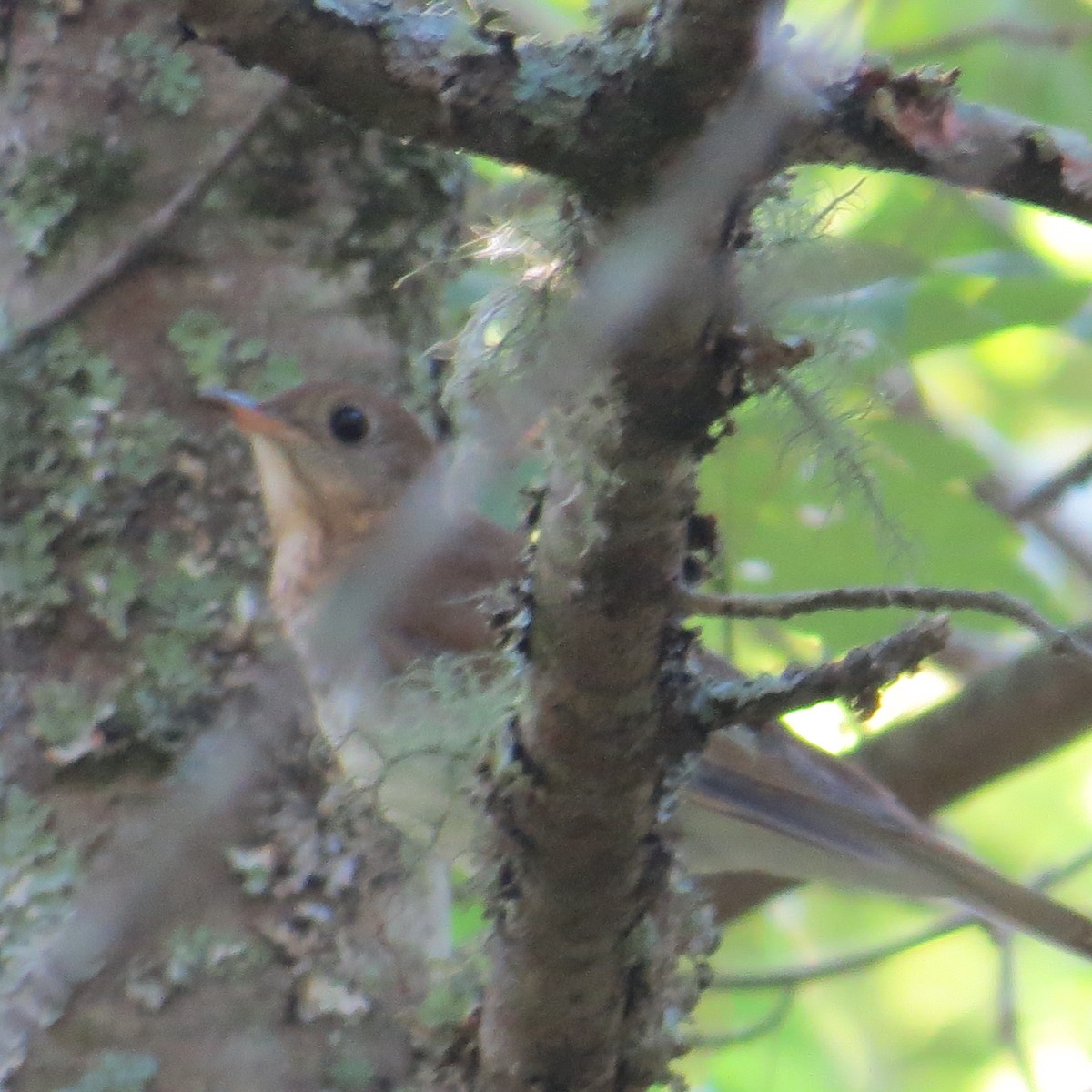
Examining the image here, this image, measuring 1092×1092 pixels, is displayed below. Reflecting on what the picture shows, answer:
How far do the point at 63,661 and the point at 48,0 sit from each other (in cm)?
111

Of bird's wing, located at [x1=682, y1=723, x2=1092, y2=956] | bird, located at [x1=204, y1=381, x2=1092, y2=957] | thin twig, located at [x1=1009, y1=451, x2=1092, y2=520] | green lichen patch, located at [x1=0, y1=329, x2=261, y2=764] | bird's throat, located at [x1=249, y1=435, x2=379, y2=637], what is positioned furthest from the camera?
thin twig, located at [x1=1009, y1=451, x2=1092, y2=520]

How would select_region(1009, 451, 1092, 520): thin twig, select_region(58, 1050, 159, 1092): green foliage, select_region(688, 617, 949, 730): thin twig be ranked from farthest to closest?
1. select_region(1009, 451, 1092, 520): thin twig
2. select_region(58, 1050, 159, 1092): green foliage
3. select_region(688, 617, 949, 730): thin twig

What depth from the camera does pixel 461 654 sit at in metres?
2.43

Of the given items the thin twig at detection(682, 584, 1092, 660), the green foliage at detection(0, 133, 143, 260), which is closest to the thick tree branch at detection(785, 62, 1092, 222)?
the thin twig at detection(682, 584, 1092, 660)

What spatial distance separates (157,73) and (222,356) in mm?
487

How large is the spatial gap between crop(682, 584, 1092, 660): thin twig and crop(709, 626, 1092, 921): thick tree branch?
5.20ft

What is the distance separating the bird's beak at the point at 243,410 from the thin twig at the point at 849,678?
4.79ft

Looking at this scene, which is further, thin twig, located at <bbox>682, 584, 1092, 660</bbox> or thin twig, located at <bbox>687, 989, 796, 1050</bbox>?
thin twig, located at <bbox>687, 989, 796, 1050</bbox>

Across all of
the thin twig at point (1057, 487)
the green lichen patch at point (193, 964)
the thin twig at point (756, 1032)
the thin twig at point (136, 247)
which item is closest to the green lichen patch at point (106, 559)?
the thin twig at point (136, 247)

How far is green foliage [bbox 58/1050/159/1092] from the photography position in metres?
2.17

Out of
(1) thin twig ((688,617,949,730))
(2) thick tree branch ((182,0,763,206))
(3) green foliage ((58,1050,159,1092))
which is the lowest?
(3) green foliage ((58,1050,159,1092))

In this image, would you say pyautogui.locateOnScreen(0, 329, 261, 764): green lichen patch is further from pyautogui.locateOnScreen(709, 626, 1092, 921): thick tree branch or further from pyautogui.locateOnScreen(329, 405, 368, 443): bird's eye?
pyautogui.locateOnScreen(709, 626, 1092, 921): thick tree branch

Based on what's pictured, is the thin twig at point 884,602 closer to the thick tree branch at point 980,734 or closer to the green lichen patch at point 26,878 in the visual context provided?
the green lichen patch at point 26,878

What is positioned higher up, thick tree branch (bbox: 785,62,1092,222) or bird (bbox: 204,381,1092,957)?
thick tree branch (bbox: 785,62,1092,222)
